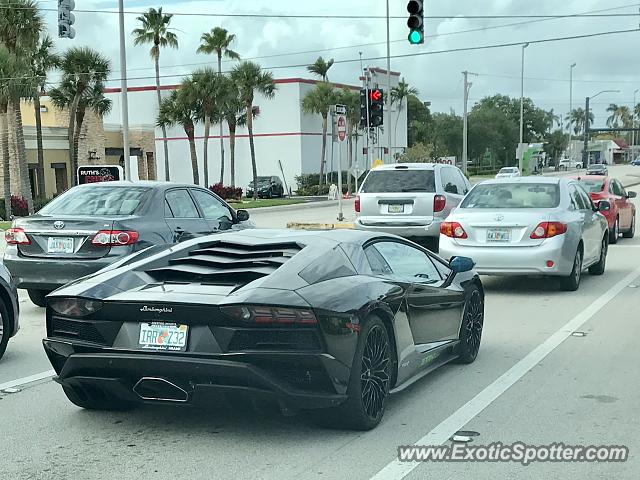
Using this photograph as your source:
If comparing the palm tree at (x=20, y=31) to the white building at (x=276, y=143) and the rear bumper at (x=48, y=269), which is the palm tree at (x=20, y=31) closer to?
the rear bumper at (x=48, y=269)

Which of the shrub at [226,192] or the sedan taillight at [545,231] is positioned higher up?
the sedan taillight at [545,231]

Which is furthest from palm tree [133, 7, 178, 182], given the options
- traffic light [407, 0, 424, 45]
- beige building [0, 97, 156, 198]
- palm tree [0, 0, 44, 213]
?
traffic light [407, 0, 424, 45]

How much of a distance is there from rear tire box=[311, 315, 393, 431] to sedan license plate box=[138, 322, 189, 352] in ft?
3.20

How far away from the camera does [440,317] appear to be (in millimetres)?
7121

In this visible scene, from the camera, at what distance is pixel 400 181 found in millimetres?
17000

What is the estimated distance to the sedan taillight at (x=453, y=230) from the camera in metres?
12.3

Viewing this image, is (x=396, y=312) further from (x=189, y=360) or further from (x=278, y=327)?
(x=189, y=360)

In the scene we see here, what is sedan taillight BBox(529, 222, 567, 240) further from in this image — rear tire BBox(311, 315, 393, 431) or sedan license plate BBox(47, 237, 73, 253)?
rear tire BBox(311, 315, 393, 431)

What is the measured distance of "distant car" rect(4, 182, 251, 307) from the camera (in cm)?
1020

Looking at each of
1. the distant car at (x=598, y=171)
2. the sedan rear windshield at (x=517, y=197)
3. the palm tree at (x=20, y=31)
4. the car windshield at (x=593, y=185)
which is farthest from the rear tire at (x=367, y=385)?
the distant car at (x=598, y=171)

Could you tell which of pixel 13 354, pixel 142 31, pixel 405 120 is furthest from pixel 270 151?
pixel 13 354

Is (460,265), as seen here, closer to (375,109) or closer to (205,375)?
(205,375)

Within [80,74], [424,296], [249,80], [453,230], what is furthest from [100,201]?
[249,80]

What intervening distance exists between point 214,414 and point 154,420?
41cm
